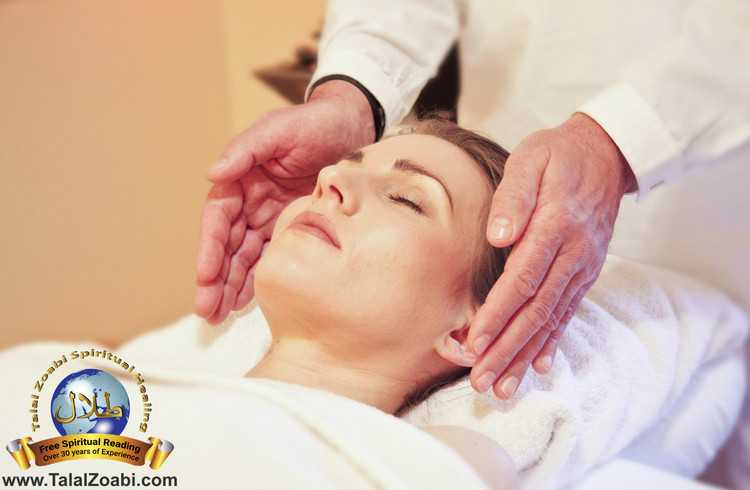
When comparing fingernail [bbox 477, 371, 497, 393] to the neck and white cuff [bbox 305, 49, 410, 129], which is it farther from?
white cuff [bbox 305, 49, 410, 129]

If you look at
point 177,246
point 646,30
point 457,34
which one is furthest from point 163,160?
point 646,30

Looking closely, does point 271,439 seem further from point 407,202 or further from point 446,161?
point 446,161

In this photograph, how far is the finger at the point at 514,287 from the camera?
906 mm

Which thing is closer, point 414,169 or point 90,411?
point 90,411

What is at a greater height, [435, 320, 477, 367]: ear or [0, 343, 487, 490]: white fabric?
[0, 343, 487, 490]: white fabric

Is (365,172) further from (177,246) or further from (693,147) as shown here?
(177,246)

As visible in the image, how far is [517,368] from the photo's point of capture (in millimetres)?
990

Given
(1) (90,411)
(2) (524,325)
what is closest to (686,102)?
(2) (524,325)

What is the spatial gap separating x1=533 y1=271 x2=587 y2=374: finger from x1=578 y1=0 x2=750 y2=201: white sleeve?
0.69 feet

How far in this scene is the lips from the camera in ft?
3.36

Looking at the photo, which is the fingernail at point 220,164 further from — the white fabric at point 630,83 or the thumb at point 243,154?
the white fabric at point 630,83

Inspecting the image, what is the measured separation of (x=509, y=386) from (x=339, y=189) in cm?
34

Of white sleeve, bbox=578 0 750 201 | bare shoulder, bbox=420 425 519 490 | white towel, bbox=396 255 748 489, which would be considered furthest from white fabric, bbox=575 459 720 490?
white sleeve, bbox=578 0 750 201

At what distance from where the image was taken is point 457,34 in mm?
1667
